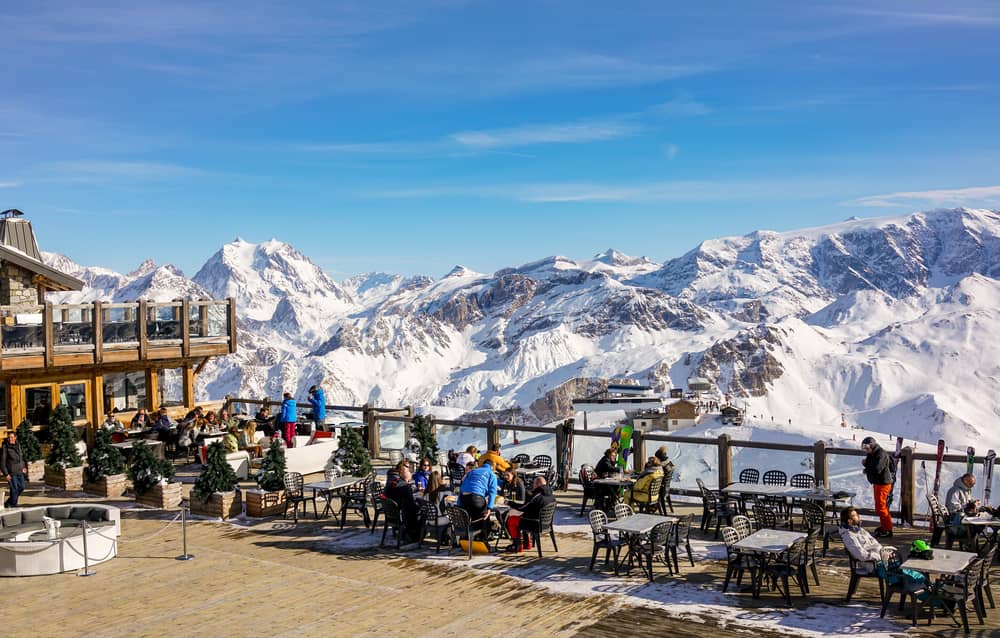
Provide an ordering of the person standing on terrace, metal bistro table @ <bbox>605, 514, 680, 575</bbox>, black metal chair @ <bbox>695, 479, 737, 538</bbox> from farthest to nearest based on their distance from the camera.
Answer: the person standing on terrace → black metal chair @ <bbox>695, 479, 737, 538</bbox> → metal bistro table @ <bbox>605, 514, 680, 575</bbox>

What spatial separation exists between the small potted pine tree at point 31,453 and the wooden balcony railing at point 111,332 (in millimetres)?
1889

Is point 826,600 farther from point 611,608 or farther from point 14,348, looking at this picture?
point 14,348

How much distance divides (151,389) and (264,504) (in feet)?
39.6

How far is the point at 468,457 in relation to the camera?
17047 mm

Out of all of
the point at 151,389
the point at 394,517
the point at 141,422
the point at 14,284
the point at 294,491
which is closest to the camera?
the point at 394,517

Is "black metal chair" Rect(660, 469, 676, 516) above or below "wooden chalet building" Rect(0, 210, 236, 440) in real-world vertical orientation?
below

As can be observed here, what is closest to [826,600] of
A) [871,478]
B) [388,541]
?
[871,478]

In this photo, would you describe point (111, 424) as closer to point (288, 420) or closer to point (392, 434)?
point (288, 420)

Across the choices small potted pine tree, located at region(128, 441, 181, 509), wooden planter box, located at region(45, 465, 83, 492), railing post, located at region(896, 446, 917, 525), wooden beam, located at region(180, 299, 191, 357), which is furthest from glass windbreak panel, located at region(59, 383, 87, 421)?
railing post, located at region(896, 446, 917, 525)

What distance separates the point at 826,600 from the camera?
1127 cm

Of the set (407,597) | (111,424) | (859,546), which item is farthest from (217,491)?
(859,546)

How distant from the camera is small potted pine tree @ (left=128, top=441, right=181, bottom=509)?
1734 cm

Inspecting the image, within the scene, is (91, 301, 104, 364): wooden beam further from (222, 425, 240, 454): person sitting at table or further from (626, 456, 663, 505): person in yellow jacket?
(626, 456, 663, 505): person in yellow jacket

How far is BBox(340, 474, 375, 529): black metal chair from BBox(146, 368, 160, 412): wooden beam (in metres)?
12.3
